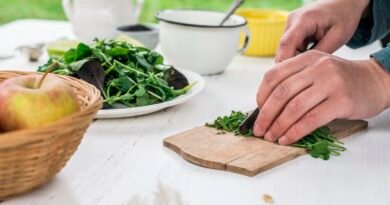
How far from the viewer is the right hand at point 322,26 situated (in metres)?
1.12

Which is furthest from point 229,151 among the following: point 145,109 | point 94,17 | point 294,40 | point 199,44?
point 94,17

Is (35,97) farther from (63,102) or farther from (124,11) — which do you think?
(124,11)

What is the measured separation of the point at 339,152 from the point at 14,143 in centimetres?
46

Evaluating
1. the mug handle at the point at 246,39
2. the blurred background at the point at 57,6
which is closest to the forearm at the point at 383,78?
the mug handle at the point at 246,39

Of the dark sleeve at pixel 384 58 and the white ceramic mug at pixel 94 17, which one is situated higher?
the dark sleeve at pixel 384 58

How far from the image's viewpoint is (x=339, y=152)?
0.91 metres

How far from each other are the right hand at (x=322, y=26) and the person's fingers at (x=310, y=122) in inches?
8.5

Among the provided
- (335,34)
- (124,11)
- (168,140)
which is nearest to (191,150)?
(168,140)

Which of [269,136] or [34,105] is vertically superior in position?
[34,105]

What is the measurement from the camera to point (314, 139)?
0.93 meters

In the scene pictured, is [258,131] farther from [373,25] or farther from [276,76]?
[373,25]

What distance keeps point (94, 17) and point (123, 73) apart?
0.40 meters

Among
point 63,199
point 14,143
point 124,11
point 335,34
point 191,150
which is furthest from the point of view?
point 124,11

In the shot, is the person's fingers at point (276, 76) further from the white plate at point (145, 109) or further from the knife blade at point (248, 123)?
the white plate at point (145, 109)
